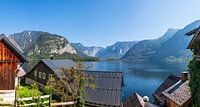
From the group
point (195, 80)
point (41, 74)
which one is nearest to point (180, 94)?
point (195, 80)

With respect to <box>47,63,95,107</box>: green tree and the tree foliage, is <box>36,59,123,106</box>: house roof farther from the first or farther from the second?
the tree foliage

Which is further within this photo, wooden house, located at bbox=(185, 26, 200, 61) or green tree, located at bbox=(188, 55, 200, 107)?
green tree, located at bbox=(188, 55, 200, 107)

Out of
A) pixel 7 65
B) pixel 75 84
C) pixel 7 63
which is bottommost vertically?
pixel 75 84

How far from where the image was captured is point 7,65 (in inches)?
1193

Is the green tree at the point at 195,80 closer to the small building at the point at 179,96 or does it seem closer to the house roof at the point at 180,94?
the small building at the point at 179,96

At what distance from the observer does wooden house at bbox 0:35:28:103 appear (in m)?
30.0

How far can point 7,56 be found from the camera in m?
30.4

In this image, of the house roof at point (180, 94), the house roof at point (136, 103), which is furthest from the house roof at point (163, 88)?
the house roof at point (180, 94)

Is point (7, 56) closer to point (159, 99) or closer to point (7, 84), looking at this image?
point (7, 84)

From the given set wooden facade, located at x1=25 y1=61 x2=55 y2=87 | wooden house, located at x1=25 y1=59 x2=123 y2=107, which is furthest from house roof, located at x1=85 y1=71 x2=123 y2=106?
wooden facade, located at x1=25 y1=61 x2=55 y2=87

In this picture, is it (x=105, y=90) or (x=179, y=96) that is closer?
(x=179, y=96)

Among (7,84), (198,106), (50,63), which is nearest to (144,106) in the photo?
(198,106)

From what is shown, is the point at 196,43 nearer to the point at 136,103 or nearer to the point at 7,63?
the point at 136,103

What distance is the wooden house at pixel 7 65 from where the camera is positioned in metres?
30.0
